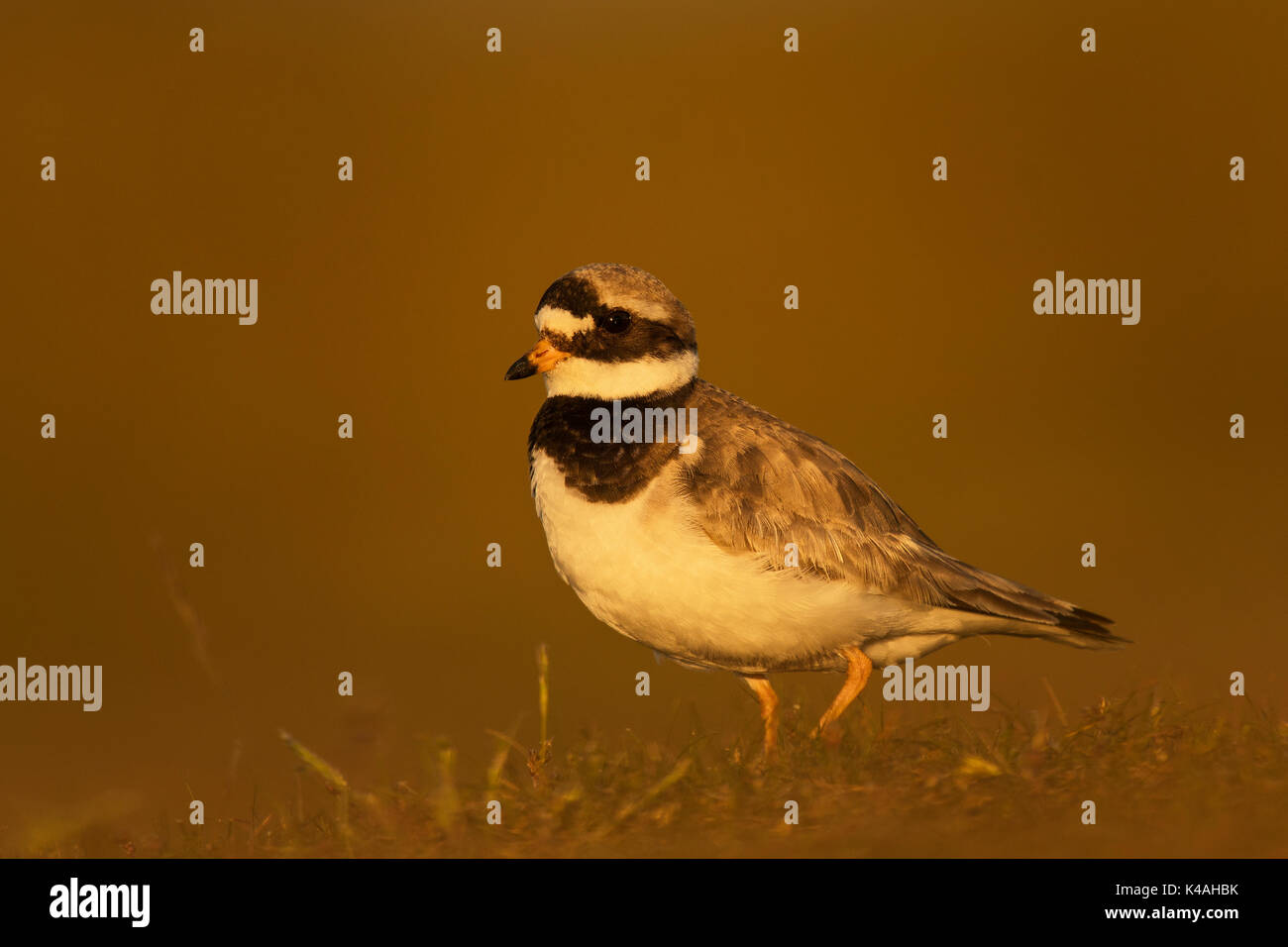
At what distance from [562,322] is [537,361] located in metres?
0.30

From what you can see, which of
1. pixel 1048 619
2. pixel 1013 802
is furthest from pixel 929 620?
pixel 1013 802

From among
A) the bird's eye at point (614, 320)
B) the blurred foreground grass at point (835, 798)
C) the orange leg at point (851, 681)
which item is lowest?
the blurred foreground grass at point (835, 798)

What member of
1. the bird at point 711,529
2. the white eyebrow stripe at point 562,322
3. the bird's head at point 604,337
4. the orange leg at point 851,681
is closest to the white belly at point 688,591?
the bird at point 711,529

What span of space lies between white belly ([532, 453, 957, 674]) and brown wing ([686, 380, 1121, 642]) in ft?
0.44

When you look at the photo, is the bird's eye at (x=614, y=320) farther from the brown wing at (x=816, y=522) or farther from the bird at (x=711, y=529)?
the brown wing at (x=816, y=522)

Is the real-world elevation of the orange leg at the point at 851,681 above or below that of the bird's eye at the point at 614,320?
below

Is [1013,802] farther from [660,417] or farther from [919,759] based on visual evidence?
[660,417]

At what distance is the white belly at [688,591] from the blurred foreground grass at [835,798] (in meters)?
0.60

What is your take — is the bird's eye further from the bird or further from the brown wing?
the brown wing

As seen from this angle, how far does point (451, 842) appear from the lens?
25.0ft

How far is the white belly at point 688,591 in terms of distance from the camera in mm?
8164

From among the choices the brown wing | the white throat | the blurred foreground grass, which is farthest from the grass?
the white throat

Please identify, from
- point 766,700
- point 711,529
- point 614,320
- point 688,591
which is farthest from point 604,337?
point 766,700
